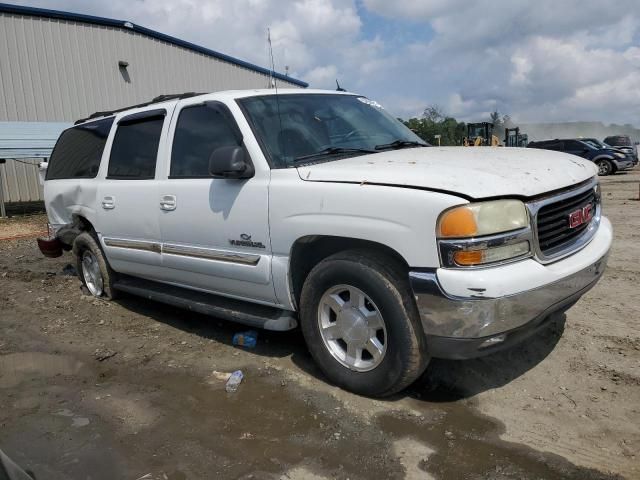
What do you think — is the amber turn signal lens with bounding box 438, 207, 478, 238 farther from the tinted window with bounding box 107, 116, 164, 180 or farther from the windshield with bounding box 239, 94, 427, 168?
the tinted window with bounding box 107, 116, 164, 180

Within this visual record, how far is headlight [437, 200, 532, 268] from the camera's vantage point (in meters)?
2.68

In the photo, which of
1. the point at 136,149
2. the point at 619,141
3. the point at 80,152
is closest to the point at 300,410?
the point at 136,149

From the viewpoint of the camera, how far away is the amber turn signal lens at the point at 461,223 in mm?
2674

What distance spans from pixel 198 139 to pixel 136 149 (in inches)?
38.9

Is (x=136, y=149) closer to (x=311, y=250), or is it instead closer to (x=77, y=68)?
(x=311, y=250)

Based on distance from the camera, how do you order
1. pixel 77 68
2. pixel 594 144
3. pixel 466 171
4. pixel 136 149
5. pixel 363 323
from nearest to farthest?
pixel 466 171
pixel 363 323
pixel 136 149
pixel 77 68
pixel 594 144

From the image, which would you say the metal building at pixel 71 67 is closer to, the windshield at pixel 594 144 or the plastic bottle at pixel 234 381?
the plastic bottle at pixel 234 381

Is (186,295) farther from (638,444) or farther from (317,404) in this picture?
(638,444)

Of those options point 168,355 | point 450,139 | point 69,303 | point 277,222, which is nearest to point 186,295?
point 168,355

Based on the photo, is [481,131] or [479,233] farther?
[481,131]

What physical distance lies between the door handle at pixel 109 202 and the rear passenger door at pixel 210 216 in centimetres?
89

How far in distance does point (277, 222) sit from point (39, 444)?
6.11 feet

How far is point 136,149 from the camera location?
483 centimetres

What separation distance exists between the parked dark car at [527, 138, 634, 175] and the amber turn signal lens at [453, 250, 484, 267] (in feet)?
73.7
